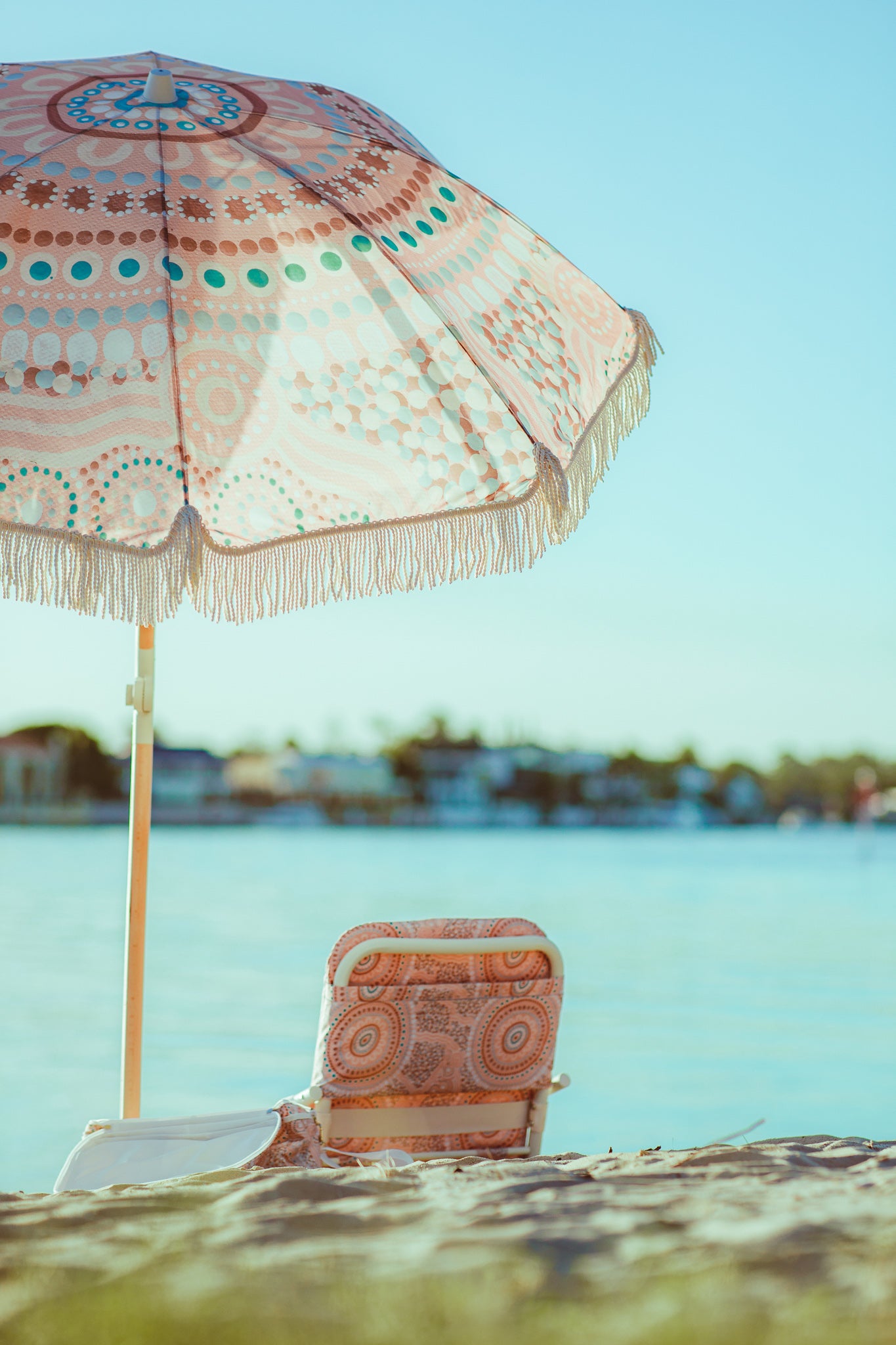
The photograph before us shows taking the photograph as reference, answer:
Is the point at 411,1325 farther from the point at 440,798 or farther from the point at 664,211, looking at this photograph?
the point at 440,798

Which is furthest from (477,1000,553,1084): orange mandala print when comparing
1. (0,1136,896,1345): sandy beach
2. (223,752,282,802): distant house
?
(223,752,282,802): distant house

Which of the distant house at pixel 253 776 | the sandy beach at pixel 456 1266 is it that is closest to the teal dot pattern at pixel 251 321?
the sandy beach at pixel 456 1266

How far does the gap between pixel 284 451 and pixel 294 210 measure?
0.38 meters

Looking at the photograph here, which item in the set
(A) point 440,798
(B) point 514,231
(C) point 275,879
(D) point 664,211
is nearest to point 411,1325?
(B) point 514,231

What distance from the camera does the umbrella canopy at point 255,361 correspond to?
188cm

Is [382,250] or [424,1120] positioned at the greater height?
[382,250]

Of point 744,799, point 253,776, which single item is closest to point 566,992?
point 253,776

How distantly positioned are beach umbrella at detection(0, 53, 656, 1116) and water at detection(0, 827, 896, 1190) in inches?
153

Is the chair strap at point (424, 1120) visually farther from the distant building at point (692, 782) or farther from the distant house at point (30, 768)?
the distant building at point (692, 782)

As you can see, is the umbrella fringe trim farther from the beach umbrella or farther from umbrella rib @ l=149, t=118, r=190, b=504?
umbrella rib @ l=149, t=118, r=190, b=504

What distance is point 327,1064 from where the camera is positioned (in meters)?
2.23

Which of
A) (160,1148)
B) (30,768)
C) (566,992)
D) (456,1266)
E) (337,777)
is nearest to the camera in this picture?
(456,1266)

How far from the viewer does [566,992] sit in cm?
1026

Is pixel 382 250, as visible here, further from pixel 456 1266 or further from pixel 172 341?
pixel 456 1266
